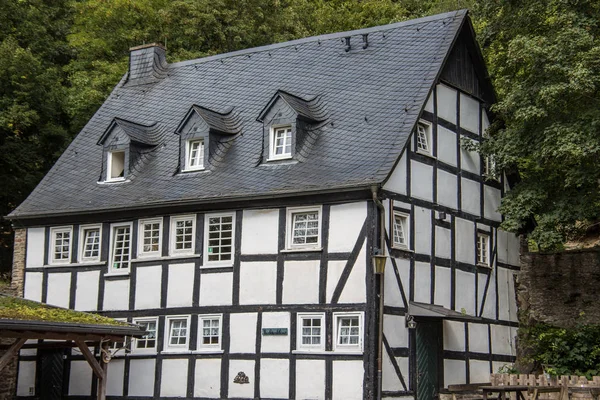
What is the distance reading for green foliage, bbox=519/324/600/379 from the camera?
22844 mm

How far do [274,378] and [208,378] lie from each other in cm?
182

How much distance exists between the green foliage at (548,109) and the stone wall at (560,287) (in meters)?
0.95

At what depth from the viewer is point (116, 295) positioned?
23.4 metres

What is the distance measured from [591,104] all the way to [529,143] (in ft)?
5.87

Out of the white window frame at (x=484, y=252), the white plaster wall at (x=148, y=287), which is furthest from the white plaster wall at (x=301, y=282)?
the white window frame at (x=484, y=252)

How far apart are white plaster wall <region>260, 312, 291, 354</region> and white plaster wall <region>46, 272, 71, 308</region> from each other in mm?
6053

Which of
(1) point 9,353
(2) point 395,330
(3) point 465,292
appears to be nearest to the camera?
(1) point 9,353

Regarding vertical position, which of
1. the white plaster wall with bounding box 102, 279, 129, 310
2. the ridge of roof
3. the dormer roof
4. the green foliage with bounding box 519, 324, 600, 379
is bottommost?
the green foliage with bounding box 519, 324, 600, 379

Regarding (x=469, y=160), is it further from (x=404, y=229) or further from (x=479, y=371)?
(x=479, y=371)

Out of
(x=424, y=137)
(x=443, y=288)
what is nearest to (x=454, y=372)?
(x=443, y=288)

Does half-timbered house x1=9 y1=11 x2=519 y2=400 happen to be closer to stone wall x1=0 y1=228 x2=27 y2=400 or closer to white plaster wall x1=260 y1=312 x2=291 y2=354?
white plaster wall x1=260 y1=312 x2=291 y2=354

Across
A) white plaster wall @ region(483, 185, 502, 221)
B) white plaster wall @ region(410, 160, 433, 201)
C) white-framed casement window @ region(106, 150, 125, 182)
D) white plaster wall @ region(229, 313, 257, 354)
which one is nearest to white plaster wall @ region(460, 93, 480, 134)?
white plaster wall @ region(483, 185, 502, 221)

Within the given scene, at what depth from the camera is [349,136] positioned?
70.8 ft

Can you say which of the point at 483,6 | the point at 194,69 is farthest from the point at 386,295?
the point at 194,69
